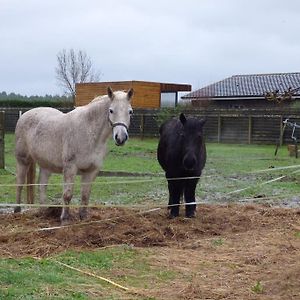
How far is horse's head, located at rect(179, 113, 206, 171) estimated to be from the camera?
9.77m

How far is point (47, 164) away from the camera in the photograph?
9898 mm

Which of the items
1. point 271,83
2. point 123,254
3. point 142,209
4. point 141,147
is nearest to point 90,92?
point 141,147

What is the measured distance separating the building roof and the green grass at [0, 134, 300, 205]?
20138 millimetres

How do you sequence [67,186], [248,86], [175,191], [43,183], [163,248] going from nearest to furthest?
[163,248]
[67,186]
[175,191]
[43,183]
[248,86]

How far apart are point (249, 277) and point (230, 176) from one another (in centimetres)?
1035

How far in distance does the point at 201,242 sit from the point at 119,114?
2049 mm

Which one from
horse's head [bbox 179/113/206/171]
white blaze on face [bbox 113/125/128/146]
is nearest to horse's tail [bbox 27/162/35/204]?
white blaze on face [bbox 113/125/128/146]

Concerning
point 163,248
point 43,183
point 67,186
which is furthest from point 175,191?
point 163,248

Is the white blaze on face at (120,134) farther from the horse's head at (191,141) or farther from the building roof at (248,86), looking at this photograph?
the building roof at (248,86)

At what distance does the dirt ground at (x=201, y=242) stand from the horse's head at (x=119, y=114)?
1264 millimetres

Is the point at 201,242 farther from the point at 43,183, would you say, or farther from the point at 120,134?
the point at 43,183

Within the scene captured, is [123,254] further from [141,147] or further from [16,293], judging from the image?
[141,147]

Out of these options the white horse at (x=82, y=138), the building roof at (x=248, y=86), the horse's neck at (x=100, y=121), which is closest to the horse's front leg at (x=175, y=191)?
the white horse at (x=82, y=138)

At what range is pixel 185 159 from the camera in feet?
32.1
